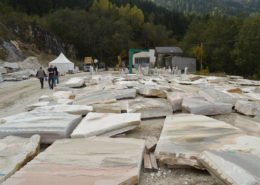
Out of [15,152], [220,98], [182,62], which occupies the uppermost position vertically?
[182,62]

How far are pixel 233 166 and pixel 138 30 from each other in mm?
79248

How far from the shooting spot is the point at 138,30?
76.6 meters

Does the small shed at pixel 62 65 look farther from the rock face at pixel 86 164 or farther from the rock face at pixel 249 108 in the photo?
the rock face at pixel 86 164

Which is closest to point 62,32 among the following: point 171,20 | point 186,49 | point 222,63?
point 186,49

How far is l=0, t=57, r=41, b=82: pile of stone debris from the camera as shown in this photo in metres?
17.5

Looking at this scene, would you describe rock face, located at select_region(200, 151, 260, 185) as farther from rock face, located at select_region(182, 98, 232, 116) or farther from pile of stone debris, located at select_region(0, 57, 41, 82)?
pile of stone debris, located at select_region(0, 57, 41, 82)

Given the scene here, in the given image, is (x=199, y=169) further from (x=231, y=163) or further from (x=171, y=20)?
(x=171, y=20)

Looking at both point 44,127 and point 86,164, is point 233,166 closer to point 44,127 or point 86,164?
point 86,164

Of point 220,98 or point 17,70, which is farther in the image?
point 17,70

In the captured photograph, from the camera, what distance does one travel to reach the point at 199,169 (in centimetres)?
193

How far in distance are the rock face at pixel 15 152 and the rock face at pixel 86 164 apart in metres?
0.15

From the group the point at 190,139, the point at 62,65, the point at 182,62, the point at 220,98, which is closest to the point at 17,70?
the point at 62,65

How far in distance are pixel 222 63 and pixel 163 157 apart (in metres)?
38.6

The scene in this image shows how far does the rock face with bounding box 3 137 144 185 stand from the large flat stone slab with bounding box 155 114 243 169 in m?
0.30
